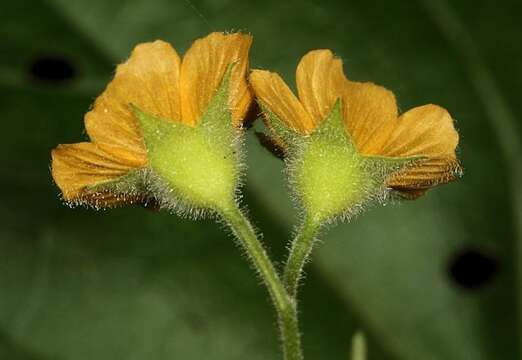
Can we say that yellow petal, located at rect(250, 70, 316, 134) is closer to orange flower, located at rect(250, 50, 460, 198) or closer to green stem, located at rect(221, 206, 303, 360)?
orange flower, located at rect(250, 50, 460, 198)

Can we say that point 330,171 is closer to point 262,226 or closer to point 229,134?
point 229,134

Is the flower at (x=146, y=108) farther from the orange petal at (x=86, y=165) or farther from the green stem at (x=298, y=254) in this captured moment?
the green stem at (x=298, y=254)

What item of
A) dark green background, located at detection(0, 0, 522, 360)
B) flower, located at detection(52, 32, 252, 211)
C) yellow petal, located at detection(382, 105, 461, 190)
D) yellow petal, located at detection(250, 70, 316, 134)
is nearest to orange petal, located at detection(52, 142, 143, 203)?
flower, located at detection(52, 32, 252, 211)

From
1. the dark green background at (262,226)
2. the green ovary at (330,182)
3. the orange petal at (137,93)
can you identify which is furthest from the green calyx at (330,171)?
the dark green background at (262,226)

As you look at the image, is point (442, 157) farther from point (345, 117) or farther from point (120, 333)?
point (120, 333)
